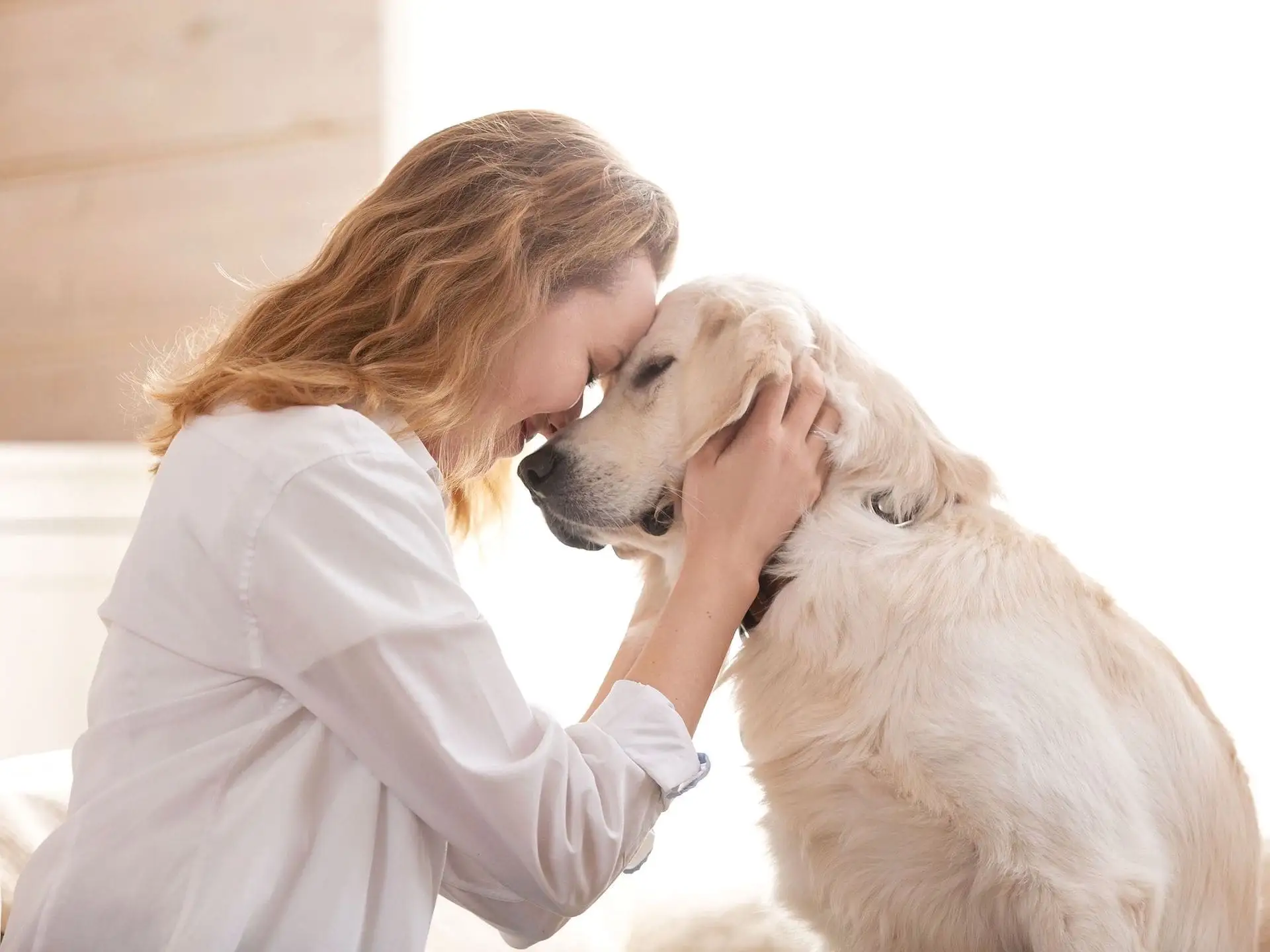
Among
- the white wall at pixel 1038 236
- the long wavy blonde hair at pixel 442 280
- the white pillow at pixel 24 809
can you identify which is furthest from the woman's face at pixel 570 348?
the white pillow at pixel 24 809

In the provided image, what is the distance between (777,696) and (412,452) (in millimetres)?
460

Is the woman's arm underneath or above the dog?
underneath

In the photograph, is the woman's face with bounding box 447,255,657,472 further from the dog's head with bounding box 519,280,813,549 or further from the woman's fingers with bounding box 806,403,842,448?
the woman's fingers with bounding box 806,403,842,448

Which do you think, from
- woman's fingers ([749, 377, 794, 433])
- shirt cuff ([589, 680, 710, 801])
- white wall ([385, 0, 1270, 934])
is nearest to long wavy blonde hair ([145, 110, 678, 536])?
woman's fingers ([749, 377, 794, 433])

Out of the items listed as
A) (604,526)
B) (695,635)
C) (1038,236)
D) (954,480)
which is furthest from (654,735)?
(1038,236)

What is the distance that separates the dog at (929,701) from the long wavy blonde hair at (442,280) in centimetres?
17

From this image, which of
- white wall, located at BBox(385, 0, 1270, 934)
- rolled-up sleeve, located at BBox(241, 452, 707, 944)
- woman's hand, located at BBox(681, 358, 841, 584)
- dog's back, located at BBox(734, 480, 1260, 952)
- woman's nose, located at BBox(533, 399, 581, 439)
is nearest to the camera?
rolled-up sleeve, located at BBox(241, 452, 707, 944)

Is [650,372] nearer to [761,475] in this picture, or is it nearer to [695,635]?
[761,475]

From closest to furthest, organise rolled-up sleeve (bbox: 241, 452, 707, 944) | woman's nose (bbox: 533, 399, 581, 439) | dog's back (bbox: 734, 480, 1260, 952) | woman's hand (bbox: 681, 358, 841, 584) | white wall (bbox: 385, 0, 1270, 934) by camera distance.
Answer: rolled-up sleeve (bbox: 241, 452, 707, 944)
dog's back (bbox: 734, 480, 1260, 952)
woman's hand (bbox: 681, 358, 841, 584)
woman's nose (bbox: 533, 399, 581, 439)
white wall (bbox: 385, 0, 1270, 934)

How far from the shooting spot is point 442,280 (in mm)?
1081

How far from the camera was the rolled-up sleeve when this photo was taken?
0.85 m

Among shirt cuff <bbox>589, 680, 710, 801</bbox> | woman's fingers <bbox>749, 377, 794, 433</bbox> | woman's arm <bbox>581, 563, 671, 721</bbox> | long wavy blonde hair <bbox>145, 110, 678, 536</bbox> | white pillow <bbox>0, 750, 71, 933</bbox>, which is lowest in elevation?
white pillow <bbox>0, 750, 71, 933</bbox>

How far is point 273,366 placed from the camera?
999 mm

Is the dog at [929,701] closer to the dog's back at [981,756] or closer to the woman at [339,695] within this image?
the dog's back at [981,756]
